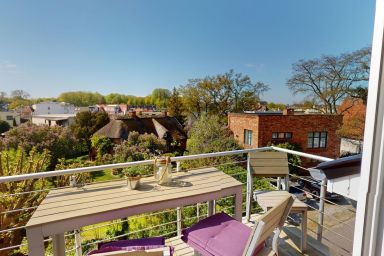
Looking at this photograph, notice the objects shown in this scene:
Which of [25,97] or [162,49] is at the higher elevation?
[162,49]

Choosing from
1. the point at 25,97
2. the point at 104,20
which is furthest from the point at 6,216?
the point at 25,97

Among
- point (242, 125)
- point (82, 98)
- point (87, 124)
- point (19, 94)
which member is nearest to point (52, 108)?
point (82, 98)

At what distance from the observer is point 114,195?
193 cm

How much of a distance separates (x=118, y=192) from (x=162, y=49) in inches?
1008

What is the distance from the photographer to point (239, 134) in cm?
1705

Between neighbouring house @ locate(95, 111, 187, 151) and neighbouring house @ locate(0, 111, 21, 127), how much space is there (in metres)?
10.0

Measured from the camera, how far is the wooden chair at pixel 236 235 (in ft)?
4.74

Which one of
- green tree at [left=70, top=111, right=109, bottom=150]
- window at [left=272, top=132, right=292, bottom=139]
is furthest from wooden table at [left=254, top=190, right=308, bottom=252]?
green tree at [left=70, top=111, right=109, bottom=150]

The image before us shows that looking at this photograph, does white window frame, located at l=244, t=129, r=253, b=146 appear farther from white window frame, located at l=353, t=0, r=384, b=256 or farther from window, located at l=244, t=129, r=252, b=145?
white window frame, located at l=353, t=0, r=384, b=256

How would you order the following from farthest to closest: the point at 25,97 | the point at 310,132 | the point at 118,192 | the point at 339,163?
1. the point at 25,97
2. the point at 310,132
3. the point at 118,192
4. the point at 339,163

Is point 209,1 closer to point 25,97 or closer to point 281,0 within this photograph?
point 281,0

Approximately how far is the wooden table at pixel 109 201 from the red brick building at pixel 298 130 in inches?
526

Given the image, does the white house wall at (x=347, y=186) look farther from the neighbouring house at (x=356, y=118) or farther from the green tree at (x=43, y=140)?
the green tree at (x=43, y=140)

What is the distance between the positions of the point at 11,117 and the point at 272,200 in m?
28.1
